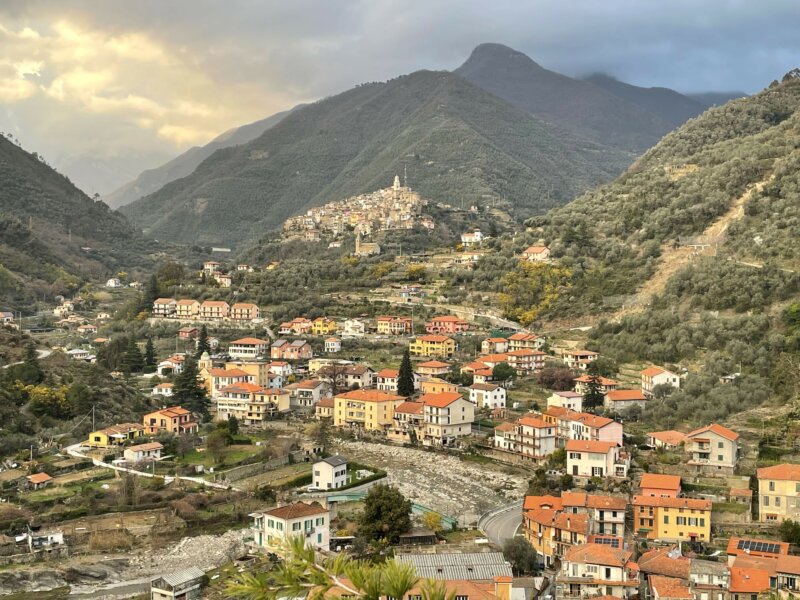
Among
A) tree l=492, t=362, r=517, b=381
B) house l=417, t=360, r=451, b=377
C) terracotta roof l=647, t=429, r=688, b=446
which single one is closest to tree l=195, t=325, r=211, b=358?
house l=417, t=360, r=451, b=377

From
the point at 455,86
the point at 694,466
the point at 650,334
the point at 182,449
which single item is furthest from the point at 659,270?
the point at 455,86

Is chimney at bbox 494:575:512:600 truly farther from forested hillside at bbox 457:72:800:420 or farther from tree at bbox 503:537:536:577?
forested hillside at bbox 457:72:800:420

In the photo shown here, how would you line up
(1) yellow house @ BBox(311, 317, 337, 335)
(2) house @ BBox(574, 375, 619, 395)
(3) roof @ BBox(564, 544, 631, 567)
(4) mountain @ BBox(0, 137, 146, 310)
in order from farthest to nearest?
Result: (4) mountain @ BBox(0, 137, 146, 310) < (1) yellow house @ BBox(311, 317, 337, 335) < (2) house @ BBox(574, 375, 619, 395) < (3) roof @ BBox(564, 544, 631, 567)

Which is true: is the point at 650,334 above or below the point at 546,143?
below

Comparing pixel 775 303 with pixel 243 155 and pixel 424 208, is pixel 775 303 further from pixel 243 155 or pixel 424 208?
pixel 243 155

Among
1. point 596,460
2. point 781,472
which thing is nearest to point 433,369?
point 596,460

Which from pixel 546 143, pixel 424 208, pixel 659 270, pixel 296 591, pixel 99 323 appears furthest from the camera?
pixel 546 143
